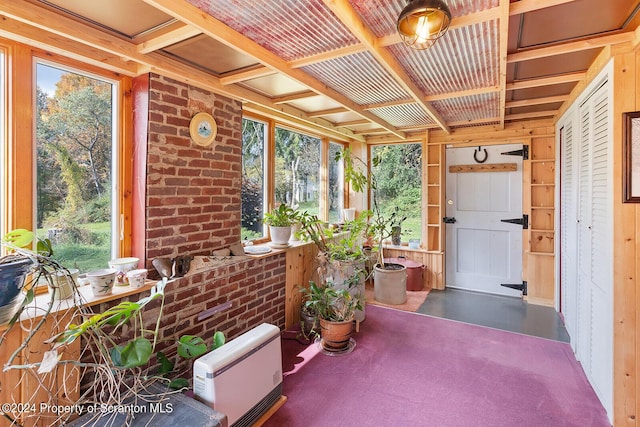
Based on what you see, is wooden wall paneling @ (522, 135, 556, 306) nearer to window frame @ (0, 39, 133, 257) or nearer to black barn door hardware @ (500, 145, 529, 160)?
black barn door hardware @ (500, 145, 529, 160)

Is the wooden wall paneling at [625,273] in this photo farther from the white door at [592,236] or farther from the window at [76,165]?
the window at [76,165]

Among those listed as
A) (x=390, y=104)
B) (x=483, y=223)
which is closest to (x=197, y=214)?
(x=390, y=104)

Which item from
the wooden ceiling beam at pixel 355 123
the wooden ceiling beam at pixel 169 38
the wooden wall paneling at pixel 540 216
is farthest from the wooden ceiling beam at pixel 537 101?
the wooden ceiling beam at pixel 169 38

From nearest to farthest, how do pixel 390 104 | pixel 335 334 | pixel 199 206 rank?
pixel 199 206 < pixel 335 334 < pixel 390 104

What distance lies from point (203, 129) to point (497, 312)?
12.2ft

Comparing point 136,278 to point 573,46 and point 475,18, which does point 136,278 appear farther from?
point 573,46

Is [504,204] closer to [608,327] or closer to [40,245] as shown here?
[608,327]

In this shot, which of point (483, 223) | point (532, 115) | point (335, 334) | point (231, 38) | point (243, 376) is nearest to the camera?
point (231, 38)

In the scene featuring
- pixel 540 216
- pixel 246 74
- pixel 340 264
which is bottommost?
pixel 340 264

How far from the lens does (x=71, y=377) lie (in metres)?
1.57

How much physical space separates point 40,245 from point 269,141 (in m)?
2.28

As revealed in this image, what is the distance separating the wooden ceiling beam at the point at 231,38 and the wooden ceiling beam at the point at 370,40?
597 millimetres

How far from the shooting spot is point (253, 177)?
3.22 metres

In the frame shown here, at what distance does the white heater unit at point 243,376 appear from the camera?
5.30ft
